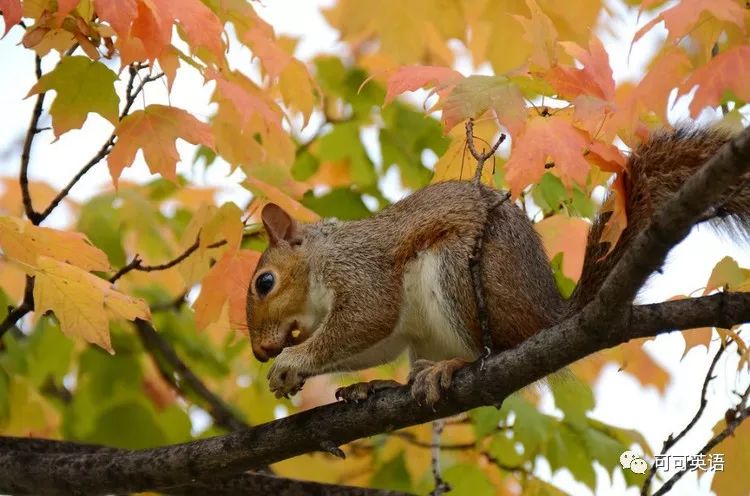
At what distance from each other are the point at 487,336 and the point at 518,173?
2.18ft

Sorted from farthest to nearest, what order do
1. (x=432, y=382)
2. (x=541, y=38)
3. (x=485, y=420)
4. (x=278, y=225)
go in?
(x=485, y=420)
(x=278, y=225)
(x=432, y=382)
(x=541, y=38)

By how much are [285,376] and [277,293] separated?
0.47 m

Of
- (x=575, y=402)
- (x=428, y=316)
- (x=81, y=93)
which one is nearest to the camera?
(x=81, y=93)

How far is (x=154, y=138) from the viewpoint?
3.64 m

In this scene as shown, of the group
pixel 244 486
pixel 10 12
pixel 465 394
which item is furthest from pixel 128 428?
pixel 10 12

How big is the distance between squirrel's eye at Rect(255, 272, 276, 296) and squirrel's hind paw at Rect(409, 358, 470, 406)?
0.97 metres

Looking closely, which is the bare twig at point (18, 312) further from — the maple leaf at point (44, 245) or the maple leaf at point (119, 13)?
the maple leaf at point (119, 13)

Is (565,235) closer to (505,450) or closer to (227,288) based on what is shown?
(505,450)

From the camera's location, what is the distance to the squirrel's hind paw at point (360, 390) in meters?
3.51

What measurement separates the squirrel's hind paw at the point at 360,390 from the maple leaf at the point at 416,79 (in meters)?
0.98

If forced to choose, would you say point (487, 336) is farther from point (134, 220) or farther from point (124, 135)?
point (134, 220)

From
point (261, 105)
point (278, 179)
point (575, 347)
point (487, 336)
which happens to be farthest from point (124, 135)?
point (575, 347)

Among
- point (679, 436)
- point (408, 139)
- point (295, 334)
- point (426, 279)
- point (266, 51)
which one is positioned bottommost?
point (679, 436)

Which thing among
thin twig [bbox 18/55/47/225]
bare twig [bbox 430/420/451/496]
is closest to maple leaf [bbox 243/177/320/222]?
thin twig [bbox 18/55/47/225]
